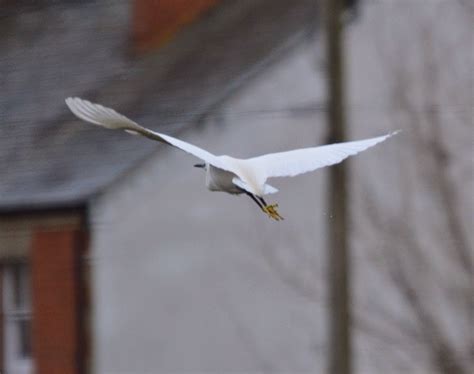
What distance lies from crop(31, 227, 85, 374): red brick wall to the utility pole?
4375 mm

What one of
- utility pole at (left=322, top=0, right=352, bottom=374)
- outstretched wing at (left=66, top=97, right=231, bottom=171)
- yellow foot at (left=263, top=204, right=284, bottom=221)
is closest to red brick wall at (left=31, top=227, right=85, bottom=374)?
utility pole at (left=322, top=0, right=352, bottom=374)

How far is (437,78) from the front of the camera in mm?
12141

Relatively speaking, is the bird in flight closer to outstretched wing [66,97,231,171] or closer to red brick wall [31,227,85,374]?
outstretched wing [66,97,231,171]

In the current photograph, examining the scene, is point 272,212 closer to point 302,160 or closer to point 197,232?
point 302,160

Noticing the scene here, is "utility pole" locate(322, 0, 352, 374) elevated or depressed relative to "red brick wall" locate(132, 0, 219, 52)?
depressed

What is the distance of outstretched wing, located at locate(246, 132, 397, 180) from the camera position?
5121mm

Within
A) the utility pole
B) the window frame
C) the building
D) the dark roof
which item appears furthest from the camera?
the window frame

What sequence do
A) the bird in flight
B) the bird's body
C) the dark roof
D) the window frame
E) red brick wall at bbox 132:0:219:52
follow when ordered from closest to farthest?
the bird in flight
the bird's body
the dark roof
the window frame
red brick wall at bbox 132:0:219:52

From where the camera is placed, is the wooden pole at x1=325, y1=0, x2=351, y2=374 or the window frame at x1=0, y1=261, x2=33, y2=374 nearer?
the wooden pole at x1=325, y1=0, x2=351, y2=374

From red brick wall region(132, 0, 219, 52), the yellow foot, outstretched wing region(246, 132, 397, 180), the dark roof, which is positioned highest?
red brick wall region(132, 0, 219, 52)

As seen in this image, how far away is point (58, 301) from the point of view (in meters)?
12.7

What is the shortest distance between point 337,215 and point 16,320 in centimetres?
556

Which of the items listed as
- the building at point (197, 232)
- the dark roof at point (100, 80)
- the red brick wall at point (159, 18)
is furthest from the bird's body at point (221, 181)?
the red brick wall at point (159, 18)

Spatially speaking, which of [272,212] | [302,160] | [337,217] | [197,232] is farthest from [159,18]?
[272,212]
